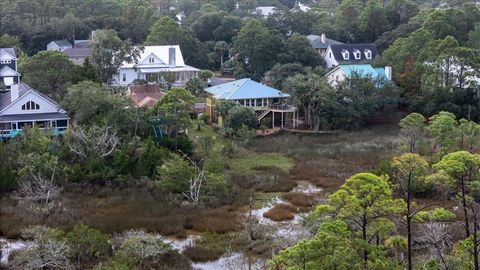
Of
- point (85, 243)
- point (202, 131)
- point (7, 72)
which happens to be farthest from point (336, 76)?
point (85, 243)

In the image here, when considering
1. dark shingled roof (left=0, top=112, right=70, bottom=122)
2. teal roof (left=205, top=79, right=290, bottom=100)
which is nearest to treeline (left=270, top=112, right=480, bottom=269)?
dark shingled roof (left=0, top=112, right=70, bottom=122)

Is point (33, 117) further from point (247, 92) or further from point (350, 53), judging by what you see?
point (350, 53)

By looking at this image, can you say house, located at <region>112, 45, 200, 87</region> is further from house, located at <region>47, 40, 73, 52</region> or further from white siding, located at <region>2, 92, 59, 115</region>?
white siding, located at <region>2, 92, 59, 115</region>

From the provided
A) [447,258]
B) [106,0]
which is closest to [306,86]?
[447,258]

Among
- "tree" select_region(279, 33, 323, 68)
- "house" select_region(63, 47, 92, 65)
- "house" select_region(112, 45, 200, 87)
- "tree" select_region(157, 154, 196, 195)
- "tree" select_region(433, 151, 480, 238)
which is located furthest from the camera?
"house" select_region(63, 47, 92, 65)

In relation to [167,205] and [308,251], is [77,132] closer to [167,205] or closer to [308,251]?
[167,205]
